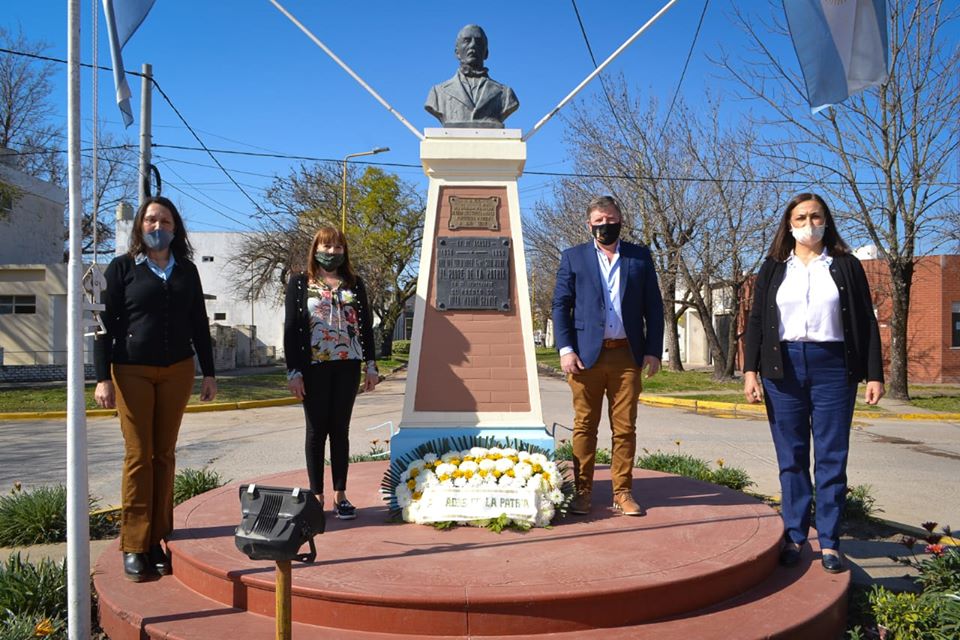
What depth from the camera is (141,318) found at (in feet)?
12.0

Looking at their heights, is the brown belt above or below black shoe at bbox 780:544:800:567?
above

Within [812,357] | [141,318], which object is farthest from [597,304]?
[141,318]

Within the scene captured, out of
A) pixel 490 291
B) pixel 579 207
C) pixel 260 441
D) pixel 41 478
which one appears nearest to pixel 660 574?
pixel 490 291

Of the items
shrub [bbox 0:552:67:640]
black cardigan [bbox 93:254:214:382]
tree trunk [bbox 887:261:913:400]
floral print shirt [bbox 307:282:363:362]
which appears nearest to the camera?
shrub [bbox 0:552:67:640]

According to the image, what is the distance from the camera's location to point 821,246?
4.00 metres

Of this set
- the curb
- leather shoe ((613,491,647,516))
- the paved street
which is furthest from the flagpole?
the curb

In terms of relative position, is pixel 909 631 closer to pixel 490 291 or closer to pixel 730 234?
pixel 490 291

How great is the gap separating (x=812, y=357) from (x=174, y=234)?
3515 mm

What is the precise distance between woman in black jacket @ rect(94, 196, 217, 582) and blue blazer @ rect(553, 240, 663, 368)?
2203mm

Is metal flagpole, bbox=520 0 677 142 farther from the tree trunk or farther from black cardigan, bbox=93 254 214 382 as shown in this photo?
the tree trunk

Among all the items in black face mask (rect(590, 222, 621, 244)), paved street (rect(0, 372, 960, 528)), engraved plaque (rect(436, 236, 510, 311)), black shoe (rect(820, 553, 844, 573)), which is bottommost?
paved street (rect(0, 372, 960, 528))

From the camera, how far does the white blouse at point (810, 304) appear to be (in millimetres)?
3818

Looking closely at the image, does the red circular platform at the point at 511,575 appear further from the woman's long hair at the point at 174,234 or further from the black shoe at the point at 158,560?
the woman's long hair at the point at 174,234

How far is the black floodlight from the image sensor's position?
2.47 metres
